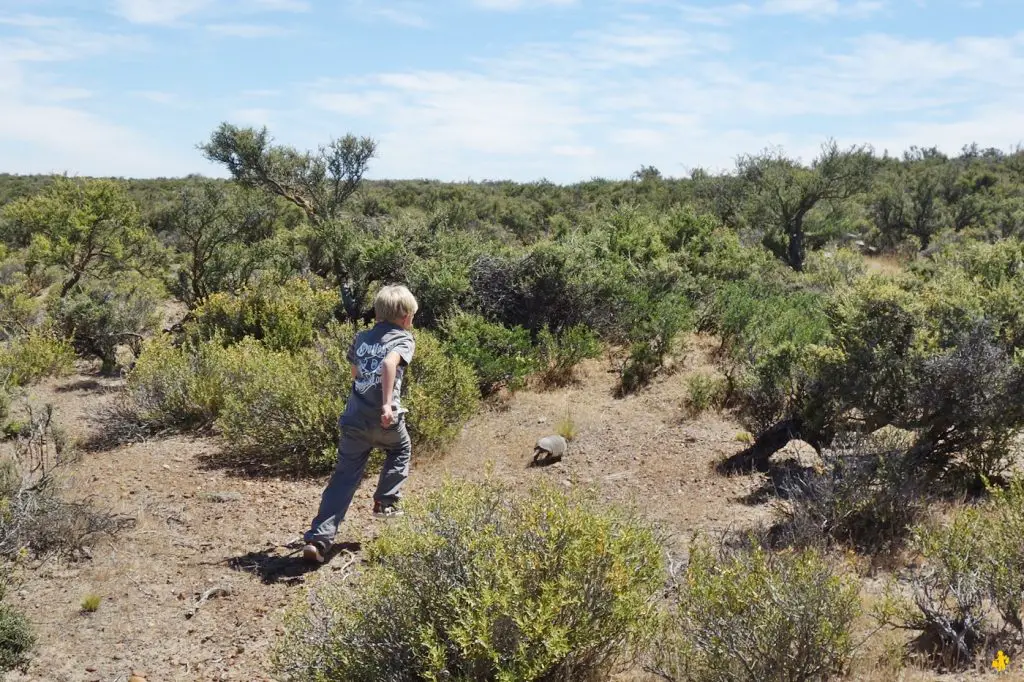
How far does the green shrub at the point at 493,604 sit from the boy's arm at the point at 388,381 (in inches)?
53.4

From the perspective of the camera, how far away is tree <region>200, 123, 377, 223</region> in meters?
17.8

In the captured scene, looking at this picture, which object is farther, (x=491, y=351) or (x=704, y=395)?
(x=491, y=351)

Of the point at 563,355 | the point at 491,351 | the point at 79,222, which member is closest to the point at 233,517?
the point at 491,351

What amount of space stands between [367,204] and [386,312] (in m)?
30.4

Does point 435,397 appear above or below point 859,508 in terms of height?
above

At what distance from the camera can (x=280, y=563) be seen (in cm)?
523

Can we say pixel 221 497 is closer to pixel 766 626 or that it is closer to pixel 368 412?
pixel 368 412

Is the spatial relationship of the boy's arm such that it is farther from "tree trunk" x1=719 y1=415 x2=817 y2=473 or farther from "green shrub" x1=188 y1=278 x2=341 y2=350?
"green shrub" x1=188 y1=278 x2=341 y2=350

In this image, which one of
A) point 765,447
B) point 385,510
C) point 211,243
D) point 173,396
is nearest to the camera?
point 385,510

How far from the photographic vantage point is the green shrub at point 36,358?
1097 cm

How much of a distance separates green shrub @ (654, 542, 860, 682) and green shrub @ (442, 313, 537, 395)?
5.90 m

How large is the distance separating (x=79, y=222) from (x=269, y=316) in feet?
20.1

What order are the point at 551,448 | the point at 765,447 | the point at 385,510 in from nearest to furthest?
1. the point at 385,510
2. the point at 765,447
3. the point at 551,448

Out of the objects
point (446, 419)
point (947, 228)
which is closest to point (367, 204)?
point (947, 228)
